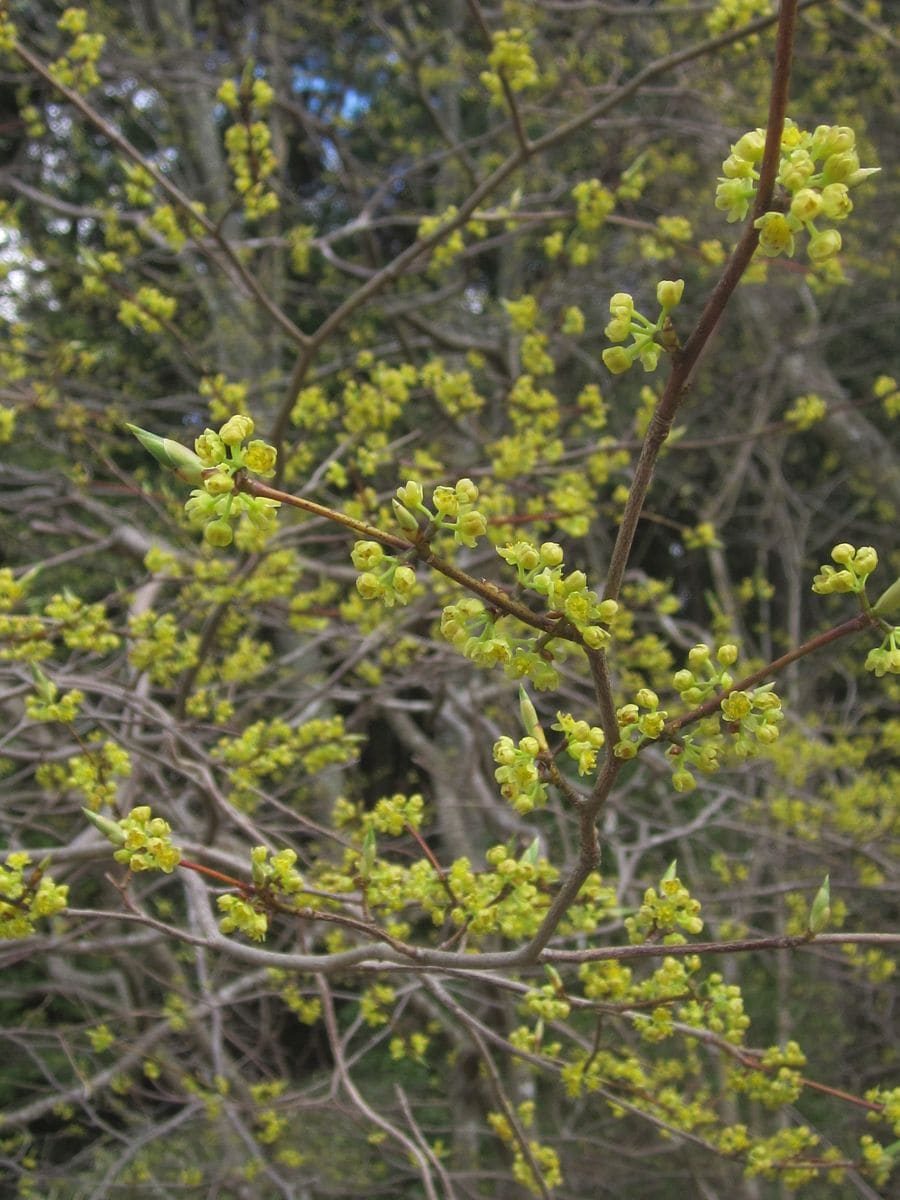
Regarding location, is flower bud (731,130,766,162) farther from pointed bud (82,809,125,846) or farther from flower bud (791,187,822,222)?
pointed bud (82,809,125,846)

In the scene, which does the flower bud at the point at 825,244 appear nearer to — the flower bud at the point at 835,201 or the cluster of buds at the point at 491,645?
the flower bud at the point at 835,201

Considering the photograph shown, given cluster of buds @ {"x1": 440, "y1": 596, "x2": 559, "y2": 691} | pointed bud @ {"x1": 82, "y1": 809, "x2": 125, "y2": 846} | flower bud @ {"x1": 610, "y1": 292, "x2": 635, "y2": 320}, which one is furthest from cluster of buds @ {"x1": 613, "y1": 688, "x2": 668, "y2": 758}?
pointed bud @ {"x1": 82, "y1": 809, "x2": 125, "y2": 846}

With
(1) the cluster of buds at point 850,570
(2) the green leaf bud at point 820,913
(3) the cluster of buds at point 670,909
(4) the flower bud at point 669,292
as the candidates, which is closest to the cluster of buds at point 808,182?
(4) the flower bud at point 669,292

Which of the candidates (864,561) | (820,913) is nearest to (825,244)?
(864,561)

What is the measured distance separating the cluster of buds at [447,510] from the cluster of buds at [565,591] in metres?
0.05

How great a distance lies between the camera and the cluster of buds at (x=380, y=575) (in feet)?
3.92

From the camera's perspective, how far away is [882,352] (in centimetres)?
1138

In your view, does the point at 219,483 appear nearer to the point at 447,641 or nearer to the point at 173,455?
the point at 173,455

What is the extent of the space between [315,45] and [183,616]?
9196 millimetres

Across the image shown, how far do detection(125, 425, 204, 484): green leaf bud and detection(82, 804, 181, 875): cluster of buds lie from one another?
672mm

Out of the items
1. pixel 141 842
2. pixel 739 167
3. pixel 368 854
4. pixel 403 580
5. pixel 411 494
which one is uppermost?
pixel 739 167

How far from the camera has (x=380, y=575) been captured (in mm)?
1233

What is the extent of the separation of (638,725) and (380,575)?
421mm

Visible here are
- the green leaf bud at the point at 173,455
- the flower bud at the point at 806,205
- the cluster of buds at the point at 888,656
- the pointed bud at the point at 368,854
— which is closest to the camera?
the flower bud at the point at 806,205
